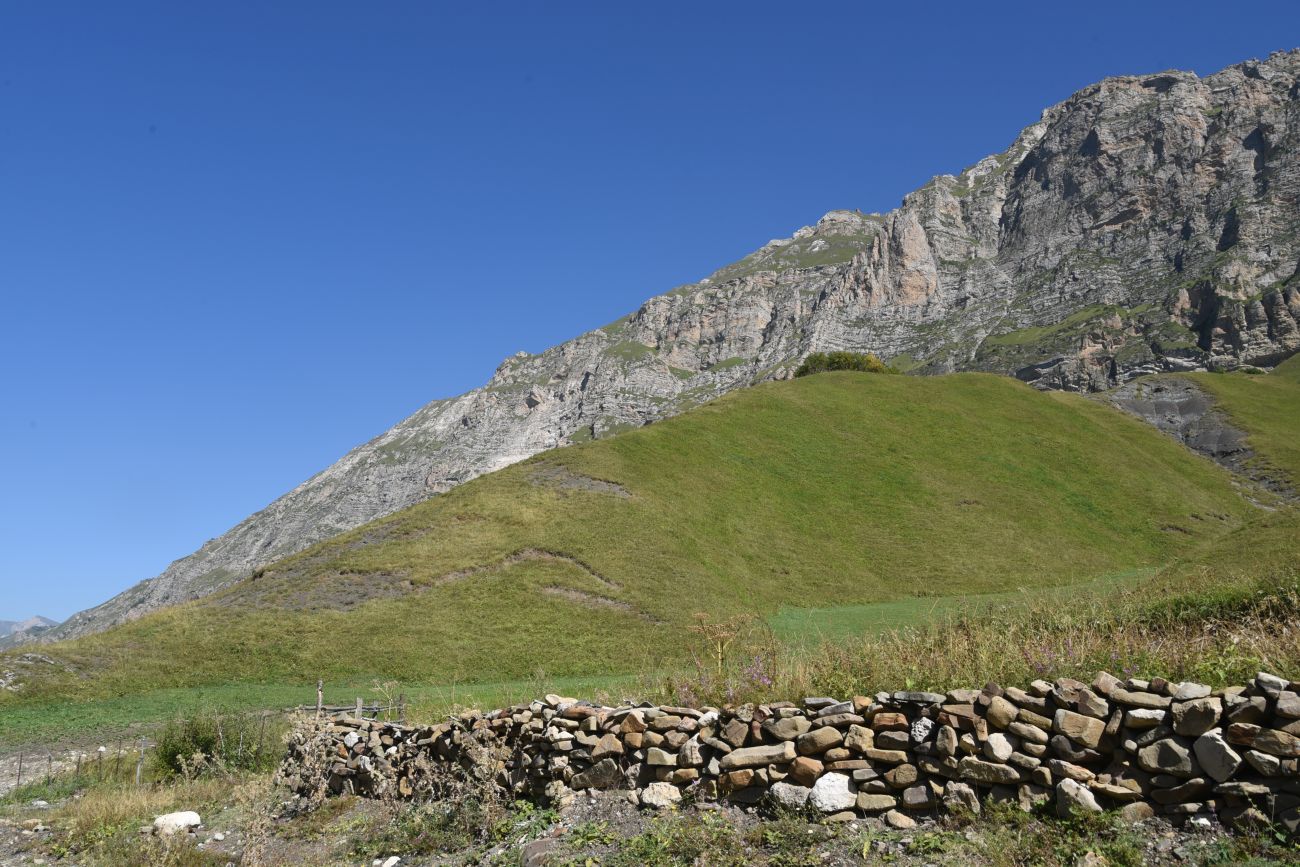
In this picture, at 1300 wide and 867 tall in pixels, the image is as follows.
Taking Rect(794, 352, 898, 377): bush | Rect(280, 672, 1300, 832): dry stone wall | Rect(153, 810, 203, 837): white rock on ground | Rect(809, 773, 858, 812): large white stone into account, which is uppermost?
Rect(794, 352, 898, 377): bush

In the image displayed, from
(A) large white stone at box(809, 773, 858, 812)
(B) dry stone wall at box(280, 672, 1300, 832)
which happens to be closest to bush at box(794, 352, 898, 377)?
(B) dry stone wall at box(280, 672, 1300, 832)

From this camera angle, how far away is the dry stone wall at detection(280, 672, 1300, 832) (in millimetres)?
6098

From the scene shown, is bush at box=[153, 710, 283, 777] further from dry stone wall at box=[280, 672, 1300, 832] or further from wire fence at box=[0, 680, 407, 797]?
dry stone wall at box=[280, 672, 1300, 832]

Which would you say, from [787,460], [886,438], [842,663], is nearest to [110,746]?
[842,663]

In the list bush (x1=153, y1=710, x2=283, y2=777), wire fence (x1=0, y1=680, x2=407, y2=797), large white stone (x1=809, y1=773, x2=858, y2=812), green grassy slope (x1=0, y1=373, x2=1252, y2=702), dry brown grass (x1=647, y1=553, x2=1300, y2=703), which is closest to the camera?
large white stone (x1=809, y1=773, x2=858, y2=812)

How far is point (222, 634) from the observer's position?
32.7 meters

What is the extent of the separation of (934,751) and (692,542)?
35.3 metres

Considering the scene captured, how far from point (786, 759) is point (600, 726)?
2.88 metres

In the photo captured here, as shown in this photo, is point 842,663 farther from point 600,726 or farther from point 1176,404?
point 1176,404

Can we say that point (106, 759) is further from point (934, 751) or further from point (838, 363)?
point (838, 363)

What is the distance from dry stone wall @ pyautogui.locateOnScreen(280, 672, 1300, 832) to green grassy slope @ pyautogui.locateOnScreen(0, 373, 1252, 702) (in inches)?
728

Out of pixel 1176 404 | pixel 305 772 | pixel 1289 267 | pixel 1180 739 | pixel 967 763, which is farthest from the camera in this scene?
pixel 1289 267

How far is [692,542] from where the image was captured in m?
42.7

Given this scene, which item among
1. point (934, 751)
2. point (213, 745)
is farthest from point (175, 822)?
point (934, 751)
